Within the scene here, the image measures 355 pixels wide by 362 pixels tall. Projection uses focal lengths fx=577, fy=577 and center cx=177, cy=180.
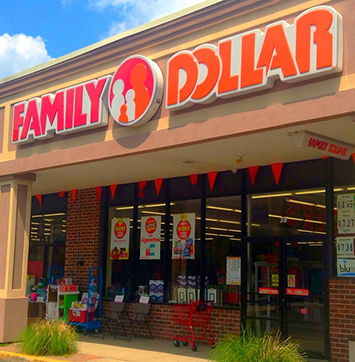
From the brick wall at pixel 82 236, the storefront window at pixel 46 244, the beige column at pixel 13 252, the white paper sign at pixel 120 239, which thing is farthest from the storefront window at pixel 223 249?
the storefront window at pixel 46 244

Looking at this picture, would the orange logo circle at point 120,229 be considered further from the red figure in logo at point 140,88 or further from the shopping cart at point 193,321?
the red figure in logo at point 140,88

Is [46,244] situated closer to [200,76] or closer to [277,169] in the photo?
[277,169]

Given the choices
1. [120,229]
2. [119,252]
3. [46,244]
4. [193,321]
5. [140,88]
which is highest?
[140,88]

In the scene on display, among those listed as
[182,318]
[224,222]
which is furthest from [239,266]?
[182,318]

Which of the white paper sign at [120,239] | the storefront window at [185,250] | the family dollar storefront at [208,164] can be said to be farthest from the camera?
the white paper sign at [120,239]

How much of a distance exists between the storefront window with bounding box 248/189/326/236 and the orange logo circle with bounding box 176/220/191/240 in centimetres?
180

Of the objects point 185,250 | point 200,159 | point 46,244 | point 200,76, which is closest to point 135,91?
point 200,76

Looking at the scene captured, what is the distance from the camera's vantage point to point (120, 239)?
612 inches

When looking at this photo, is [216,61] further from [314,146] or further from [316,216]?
[316,216]

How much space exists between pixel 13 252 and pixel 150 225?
3445 millimetres

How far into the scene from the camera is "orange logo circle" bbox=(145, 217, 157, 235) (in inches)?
579

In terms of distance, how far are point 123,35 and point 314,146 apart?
4.75 m

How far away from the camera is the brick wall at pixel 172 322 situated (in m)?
12.6

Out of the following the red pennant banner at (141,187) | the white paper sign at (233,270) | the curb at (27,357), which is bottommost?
the curb at (27,357)
